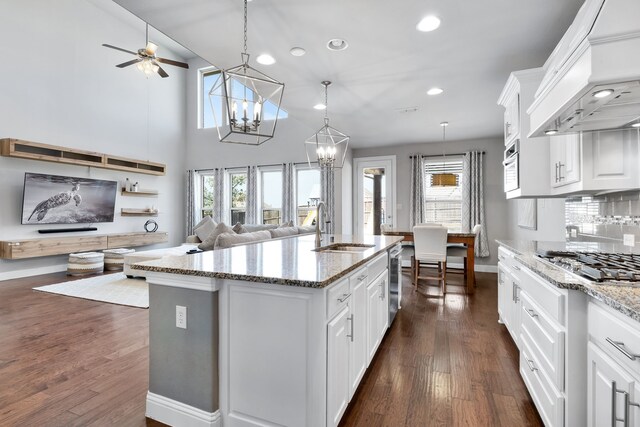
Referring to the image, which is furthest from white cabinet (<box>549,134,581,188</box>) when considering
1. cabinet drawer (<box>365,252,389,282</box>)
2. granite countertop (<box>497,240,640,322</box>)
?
cabinet drawer (<box>365,252,389,282</box>)

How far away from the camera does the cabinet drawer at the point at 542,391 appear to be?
1.46m

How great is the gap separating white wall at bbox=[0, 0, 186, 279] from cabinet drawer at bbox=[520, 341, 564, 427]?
7461 millimetres

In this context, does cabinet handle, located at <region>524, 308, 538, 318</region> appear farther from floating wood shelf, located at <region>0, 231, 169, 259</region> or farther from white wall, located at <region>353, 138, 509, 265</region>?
floating wood shelf, located at <region>0, 231, 169, 259</region>

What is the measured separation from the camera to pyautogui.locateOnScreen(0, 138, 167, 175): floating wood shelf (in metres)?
5.12

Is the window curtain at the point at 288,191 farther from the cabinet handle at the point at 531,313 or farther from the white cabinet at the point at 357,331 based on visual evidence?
the cabinet handle at the point at 531,313

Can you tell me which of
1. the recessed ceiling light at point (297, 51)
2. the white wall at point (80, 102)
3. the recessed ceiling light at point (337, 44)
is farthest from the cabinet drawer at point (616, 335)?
the white wall at point (80, 102)

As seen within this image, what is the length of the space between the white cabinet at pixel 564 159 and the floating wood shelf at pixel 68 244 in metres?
7.42

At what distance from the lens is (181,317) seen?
1684 mm

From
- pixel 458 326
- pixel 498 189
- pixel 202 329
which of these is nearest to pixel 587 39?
pixel 202 329

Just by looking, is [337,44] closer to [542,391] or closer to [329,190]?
Result: [542,391]

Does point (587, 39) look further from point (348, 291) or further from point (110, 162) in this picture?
point (110, 162)

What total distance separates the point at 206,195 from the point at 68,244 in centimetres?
346

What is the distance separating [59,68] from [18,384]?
620 cm

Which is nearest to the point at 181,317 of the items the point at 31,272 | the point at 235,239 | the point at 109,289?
the point at 235,239
